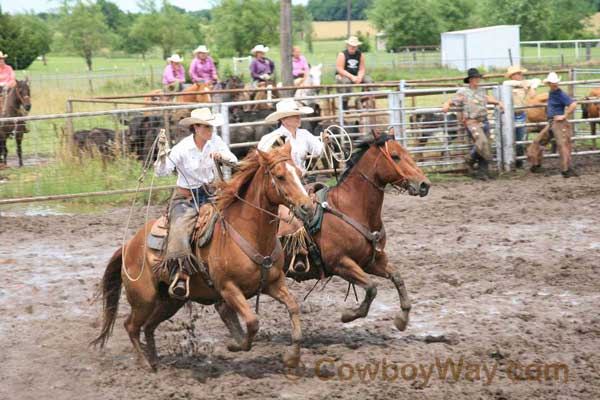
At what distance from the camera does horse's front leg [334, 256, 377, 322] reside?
21.9 feet

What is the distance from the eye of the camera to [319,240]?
686 cm

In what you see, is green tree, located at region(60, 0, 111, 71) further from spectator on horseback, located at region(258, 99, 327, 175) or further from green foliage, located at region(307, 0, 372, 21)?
green foliage, located at region(307, 0, 372, 21)

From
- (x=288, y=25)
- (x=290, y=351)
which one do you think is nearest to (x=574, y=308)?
(x=290, y=351)

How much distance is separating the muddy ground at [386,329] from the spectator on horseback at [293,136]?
1388 millimetres

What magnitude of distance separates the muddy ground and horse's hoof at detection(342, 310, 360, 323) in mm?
160

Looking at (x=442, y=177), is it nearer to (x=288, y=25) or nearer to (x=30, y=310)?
(x=288, y=25)

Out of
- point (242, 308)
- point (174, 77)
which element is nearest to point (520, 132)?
point (174, 77)

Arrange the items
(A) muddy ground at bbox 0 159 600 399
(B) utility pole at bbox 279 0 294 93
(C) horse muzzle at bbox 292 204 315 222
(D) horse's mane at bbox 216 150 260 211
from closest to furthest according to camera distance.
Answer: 1. (C) horse muzzle at bbox 292 204 315 222
2. (A) muddy ground at bbox 0 159 600 399
3. (D) horse's mane at bbox 216 150 260 211
4. (B) utility pole at bbox 279 0 294 93

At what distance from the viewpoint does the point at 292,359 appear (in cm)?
584

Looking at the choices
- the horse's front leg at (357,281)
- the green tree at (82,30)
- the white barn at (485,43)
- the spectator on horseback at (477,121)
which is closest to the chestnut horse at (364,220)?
the horse's front leg at (357,281)

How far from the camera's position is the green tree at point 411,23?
61.4 metres

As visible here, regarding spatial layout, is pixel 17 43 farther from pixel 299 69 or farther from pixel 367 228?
pixel 367 228

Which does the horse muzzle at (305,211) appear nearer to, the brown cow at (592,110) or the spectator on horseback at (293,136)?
the spectator on horseback at (293,136)

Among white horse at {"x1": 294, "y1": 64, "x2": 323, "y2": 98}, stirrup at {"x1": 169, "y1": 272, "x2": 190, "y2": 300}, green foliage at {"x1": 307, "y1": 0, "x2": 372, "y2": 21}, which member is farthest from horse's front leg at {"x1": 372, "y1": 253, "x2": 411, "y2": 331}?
green foliage at {"x1": 307, "y1": 0, "x2": 372, "y2": 21}
